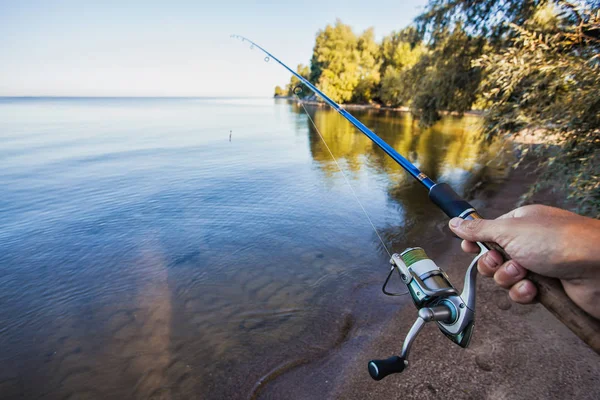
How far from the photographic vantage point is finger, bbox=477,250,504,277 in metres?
1.71

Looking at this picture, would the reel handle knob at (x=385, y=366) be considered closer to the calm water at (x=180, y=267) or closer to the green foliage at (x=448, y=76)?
the calm water at (x=180, y=267)

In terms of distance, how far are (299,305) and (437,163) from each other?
45.6 feet

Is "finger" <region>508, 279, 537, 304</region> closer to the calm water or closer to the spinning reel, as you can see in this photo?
the spinning reel

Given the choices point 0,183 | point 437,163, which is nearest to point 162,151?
point 0,183

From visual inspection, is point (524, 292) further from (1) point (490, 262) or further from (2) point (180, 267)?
(2) point (180, 267)

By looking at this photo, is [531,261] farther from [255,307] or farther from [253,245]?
[253,245]

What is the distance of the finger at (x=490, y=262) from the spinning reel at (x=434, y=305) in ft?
0.11

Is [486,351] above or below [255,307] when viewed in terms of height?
above

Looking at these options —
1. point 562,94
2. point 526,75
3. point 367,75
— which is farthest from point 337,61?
point 562,94

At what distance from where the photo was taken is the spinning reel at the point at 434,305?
1.75 metres

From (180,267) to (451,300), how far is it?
6046mm

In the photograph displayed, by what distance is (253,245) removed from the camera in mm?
7688

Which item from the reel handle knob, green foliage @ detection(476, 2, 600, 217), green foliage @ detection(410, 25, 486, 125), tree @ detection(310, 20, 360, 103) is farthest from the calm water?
tree @ detection(310, 20, 360, 103)

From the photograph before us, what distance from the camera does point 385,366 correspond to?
1.74 m
